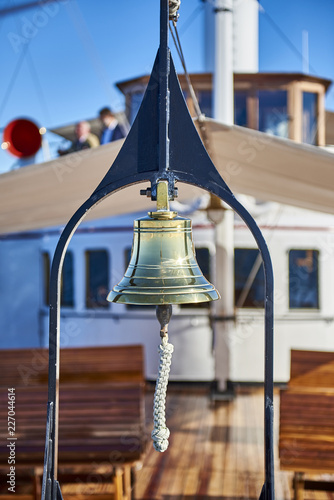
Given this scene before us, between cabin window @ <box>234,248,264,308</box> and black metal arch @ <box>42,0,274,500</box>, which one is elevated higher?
black metal arch @ <box>42,0,274,500</box>

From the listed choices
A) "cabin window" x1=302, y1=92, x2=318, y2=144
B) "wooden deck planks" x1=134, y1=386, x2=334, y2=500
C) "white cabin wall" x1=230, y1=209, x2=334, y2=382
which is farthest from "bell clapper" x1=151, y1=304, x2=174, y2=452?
"cabin window" x1=302, y1=92, x2=318, y2=144

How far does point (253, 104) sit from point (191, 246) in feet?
23.7

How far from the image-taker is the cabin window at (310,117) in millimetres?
9125

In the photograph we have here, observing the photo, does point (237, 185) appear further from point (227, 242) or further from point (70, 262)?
point (70, 262)

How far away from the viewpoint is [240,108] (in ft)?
29.2

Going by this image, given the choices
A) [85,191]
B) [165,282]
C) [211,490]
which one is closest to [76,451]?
[211,490]

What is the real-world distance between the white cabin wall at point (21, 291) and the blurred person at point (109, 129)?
315 cm

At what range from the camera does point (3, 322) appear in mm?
10773

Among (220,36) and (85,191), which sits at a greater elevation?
(220,36)

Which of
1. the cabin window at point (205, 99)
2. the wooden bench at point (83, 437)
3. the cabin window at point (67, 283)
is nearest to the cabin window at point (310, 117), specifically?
the cabin window at point (205, 99)

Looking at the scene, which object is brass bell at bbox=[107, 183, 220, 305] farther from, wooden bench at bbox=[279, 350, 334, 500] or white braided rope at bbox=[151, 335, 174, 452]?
wooden bench at bbox=[279, 350, 334, 500]

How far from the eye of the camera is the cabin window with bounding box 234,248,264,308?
9.23m

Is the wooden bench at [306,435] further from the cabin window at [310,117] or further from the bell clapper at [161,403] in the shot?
the cabin window at [310,117]

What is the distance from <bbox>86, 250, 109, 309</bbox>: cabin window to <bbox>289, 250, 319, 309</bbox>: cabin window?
123 inches
